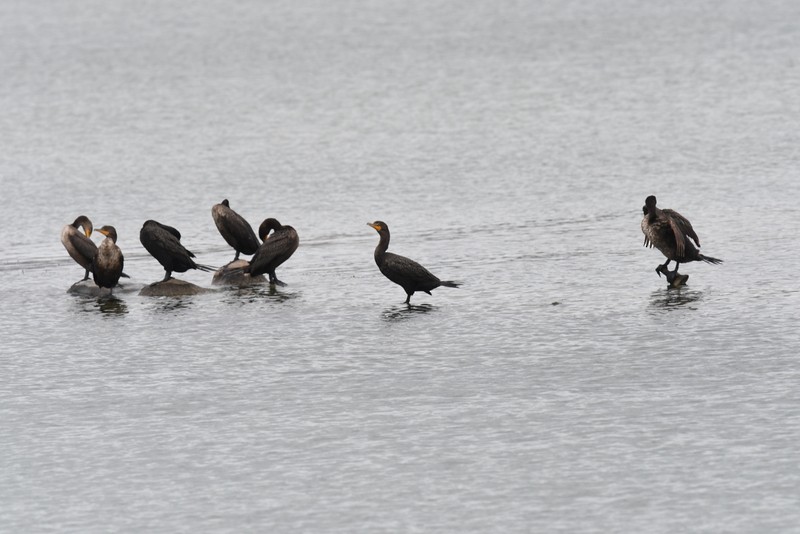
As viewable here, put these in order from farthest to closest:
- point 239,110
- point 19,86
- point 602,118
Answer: point 19,86 < point 239,110 < point 602,118

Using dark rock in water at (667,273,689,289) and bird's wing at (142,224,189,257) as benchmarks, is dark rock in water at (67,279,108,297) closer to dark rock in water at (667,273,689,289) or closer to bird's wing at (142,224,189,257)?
bird's wing at (142,224,189,257)

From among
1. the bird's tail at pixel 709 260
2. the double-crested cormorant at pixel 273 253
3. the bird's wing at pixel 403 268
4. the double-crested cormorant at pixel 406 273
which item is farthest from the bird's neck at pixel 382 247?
the bird's tail at pixel 709 260

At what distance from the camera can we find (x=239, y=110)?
48031 millimetres

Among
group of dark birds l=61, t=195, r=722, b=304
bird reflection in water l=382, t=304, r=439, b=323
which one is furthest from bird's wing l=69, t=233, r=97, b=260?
bird reflection in water l=382, t=304, r=439, b=323

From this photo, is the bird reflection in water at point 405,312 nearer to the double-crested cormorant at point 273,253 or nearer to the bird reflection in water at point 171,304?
the double-crested cormorant at point 273,253

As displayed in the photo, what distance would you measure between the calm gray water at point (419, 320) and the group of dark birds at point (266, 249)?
0.47 meters

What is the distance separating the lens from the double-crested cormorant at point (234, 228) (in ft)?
76.2

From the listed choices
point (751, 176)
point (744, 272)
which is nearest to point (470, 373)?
point (744, 272)

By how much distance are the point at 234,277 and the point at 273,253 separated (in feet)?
3.30

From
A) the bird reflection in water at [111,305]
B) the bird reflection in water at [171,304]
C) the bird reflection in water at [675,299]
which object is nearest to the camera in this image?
the bird reflection in water at [675,299]

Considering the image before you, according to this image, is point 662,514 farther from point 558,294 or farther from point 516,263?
point 516,263

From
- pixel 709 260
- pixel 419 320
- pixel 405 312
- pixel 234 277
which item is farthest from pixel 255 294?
pixel 709 260

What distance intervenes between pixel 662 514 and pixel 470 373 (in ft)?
16.7

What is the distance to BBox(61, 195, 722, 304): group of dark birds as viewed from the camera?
20328mm
